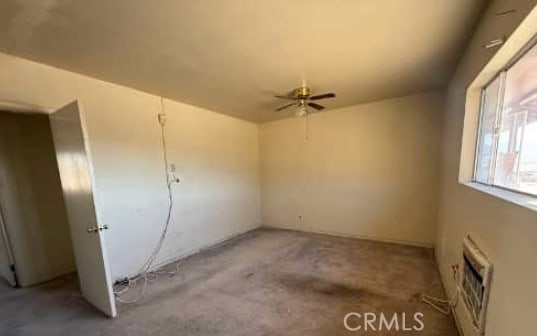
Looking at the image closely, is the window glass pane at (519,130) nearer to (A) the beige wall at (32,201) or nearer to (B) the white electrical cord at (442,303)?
(B) the white electrical cord at (442,303)

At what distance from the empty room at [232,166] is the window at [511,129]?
17 mm

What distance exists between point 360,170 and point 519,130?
2809 mm

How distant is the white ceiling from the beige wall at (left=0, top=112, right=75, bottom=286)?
4.30 ft

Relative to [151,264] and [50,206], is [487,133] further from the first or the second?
[50,206]

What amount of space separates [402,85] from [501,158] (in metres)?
1.89

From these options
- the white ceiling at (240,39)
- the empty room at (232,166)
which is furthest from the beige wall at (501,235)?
the white ceiling at (240,39)

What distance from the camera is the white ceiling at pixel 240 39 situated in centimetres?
148

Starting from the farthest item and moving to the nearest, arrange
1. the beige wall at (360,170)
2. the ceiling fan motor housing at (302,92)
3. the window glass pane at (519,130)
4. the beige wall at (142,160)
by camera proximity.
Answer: the beige wall at (360,170) < the ceiling fan motor housing at (302,92) < the beige wall at (142,160) < the window glass pane at (519,130)

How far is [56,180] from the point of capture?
123 inches

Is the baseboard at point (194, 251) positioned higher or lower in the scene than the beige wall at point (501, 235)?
lower

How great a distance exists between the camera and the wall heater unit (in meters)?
1.38

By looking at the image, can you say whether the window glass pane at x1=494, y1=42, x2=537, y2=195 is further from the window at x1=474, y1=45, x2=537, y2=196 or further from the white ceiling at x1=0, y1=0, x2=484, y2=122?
the white ceiling at x1=0, y1=0, x2=484, y2=122

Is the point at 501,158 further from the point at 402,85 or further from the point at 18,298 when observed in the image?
the point at 18,298

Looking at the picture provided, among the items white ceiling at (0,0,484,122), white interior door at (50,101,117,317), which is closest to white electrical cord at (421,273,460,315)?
white ceiling at (0,0,484,122)
